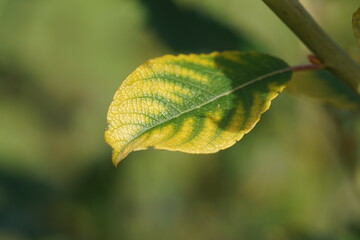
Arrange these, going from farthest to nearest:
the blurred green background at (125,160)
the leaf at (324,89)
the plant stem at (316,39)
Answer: the blurred green background at (125,160) → the leaf at (324,89) → the plant stem at (316,39)

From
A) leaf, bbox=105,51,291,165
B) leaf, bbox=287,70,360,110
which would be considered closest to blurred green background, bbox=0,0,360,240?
leaf, bbox=287,70,360,110

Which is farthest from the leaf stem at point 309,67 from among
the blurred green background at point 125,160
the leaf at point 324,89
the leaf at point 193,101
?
the blurred green background at point 125,160

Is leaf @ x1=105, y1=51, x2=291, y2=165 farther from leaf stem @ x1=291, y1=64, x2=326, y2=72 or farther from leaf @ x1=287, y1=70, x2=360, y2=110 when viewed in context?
leaf @ x1=287, y1=70, x2=360, y2=110

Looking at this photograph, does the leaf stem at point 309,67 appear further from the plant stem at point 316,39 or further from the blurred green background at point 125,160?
the blurred green background at point 125,160

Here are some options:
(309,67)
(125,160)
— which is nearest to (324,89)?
(309,67)

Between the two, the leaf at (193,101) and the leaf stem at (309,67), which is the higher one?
the leaf stem at (309,67)

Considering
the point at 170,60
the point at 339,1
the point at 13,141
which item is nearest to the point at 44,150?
the point at 13,141

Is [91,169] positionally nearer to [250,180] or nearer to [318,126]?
[250,180]

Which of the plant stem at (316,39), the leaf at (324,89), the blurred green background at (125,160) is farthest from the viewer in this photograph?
the blurred green background at (125,160)
